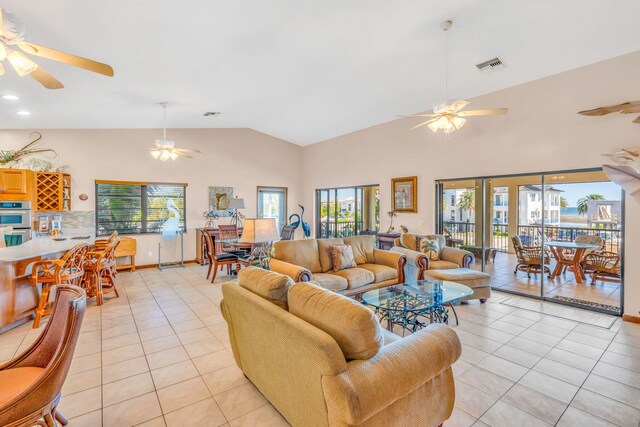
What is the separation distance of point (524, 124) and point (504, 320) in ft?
9.88

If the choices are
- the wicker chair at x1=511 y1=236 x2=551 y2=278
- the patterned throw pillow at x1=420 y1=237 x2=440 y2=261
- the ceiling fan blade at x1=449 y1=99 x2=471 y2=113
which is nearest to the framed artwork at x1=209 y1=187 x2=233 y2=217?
the patterned throw pillow at x1=420 y1=237 x2=440 y2=261

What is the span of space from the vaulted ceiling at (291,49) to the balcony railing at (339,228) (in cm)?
331

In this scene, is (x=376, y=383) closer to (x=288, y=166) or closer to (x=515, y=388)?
(x=515, y=388)

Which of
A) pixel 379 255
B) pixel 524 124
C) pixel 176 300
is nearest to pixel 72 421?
pixel 176 300

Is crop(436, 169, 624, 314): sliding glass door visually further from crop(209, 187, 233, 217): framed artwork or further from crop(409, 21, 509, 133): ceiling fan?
crop(209, 187, 233, 217): framed artwork

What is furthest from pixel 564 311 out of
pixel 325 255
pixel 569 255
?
pixel 325 255

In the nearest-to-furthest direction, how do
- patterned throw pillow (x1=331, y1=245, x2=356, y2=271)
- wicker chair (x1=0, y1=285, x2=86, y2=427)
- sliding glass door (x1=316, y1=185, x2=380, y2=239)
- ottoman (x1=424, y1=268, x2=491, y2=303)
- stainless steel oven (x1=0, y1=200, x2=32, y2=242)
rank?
wicker chair (x1=0, y1=285, x2=86, y2=427), ottoman (x1=424, y1=268, x2=491, y2=303), patterned throw pillow (x1=331, y1=245, x2=356, y2=271), stainless steel oven (x1=0, y1=200, x2=32, y2=242), sliding glass door (x1=316, y1=185, x2=380, y2=239)

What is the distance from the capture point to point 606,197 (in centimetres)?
434

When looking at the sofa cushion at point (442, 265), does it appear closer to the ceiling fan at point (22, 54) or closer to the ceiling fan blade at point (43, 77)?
the ceiling fan at point (22, 54)

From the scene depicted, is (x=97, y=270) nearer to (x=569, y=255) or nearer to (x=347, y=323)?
(x=347, y=323)

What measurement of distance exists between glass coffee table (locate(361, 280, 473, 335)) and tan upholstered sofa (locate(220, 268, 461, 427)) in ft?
3.23

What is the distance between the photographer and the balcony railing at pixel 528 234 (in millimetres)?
4465

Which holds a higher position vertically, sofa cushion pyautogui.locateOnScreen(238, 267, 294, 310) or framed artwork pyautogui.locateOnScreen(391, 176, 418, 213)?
framed artwork pyautogui.locateOnScreen(391, 176, 418, 213)

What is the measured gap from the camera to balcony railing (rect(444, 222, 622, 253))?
446 centimetres
